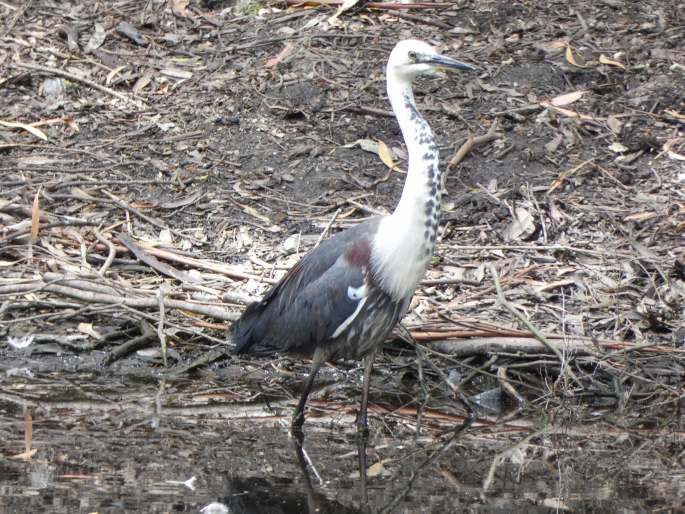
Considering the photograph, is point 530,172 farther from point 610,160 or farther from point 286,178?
point 286,178

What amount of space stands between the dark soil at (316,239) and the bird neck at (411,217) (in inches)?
31.5

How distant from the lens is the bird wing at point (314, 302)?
731cm

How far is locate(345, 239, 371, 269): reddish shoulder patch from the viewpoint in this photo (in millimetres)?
7254

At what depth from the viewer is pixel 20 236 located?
29.9 feet

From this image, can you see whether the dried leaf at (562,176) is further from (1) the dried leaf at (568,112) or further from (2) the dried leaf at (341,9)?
(2) the dried leaf at (341,9)

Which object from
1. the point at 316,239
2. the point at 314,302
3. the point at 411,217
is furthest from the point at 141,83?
the point at 411,217

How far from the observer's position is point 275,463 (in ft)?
21.4

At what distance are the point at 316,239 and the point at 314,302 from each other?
6.29ft

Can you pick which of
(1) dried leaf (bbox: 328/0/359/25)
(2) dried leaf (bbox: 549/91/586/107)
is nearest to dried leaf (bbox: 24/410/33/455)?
(2) dried leaf (bbox: 549/91/586/107)

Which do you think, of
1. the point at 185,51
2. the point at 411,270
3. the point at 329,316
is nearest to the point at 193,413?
the point at 329,316

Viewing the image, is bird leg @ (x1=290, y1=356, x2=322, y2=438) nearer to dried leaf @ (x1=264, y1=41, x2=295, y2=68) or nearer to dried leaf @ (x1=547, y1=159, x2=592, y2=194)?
dried leaf @ (x1=547, y1=159, x2=592, y2=194)

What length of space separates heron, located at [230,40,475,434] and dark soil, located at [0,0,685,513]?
0.44 meters

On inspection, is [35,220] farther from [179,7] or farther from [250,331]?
[179,7]

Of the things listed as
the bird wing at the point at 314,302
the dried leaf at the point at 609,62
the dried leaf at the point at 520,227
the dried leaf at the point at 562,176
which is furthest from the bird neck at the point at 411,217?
the dried leaf at the point at 609,62
